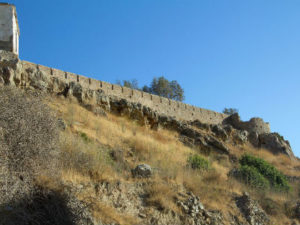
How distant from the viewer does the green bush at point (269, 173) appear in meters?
14.2

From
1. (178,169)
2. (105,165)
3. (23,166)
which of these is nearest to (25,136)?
(23,166)

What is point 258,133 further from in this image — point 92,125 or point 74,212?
point 74,212

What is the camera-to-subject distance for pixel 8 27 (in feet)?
51.4

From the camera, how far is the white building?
15109 mm

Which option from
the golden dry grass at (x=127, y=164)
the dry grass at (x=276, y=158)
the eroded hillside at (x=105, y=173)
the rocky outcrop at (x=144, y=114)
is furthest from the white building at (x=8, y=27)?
the dry grass at (x=276, y=158)

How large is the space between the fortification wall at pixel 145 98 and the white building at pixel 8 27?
1.62 m

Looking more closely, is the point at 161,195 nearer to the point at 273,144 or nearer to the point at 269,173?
the point at 269,173

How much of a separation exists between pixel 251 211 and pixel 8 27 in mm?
12010

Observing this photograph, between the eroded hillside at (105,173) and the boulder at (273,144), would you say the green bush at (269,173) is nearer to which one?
the eroded hillside at (105,173)

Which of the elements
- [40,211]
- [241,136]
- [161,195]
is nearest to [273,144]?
[241,136]

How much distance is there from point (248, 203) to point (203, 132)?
871cm

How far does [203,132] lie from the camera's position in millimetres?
18672

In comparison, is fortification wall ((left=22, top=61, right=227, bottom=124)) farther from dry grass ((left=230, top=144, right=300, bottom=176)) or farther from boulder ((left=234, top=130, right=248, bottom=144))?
dry grass ((left=230, top=144, right=300, bottom=176))

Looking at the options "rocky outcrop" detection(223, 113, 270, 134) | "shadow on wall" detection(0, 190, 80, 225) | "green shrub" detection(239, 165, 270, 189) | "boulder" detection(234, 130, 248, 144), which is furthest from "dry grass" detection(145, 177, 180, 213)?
"rocky outcrop" detection(223, 113, 270, 134)
